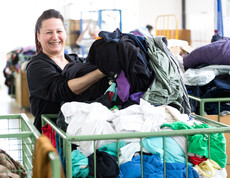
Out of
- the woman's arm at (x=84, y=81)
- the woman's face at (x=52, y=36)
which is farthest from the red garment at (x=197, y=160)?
the woman's face at (x=52, y=36)

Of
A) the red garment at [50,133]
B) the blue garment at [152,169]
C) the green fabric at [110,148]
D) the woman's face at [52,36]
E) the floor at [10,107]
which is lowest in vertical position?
the floor at [10,107]

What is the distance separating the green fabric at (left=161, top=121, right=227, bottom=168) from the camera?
1.48m

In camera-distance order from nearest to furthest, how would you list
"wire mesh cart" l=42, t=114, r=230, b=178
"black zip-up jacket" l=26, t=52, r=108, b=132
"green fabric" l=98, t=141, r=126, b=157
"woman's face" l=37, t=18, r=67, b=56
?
"wire mesh cart" l=42, t=114, r=230, b=178 < "green fabric" l=98, t=141, r=126, b=157 < "black zip-up jacket" l=26, t=52, r=108, b=132 < "woman's face" l=37, t=18, r=67, b=56

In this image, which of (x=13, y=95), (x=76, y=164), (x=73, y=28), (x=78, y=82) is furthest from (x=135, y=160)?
(x=73, y=28)

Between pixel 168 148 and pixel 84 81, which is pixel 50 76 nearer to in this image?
pixel 84 81

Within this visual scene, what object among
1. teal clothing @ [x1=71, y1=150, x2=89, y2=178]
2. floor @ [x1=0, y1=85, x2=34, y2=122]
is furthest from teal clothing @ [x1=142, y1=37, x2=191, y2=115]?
floor @ [x1=0, y1=85, x2=34, y2=122]

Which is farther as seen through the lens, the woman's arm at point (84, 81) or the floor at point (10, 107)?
the floor at point (10, 107)

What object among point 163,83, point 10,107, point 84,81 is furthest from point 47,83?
point 10,107

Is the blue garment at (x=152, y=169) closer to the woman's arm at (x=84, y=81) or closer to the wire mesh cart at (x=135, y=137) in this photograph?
the wire mesh cart at (x=135, y=137)

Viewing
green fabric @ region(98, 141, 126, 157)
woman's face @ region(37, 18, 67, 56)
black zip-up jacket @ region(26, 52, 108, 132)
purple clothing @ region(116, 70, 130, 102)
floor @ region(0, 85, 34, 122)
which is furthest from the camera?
floor @ region(0, 85, 34, 122)

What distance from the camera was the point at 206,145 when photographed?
58.7 inches

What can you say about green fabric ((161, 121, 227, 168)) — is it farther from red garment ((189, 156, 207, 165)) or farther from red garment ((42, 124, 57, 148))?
red garment ((42, 124, 57, 148))

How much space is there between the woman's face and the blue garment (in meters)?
1.13

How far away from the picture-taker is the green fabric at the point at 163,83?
1.80 metres
